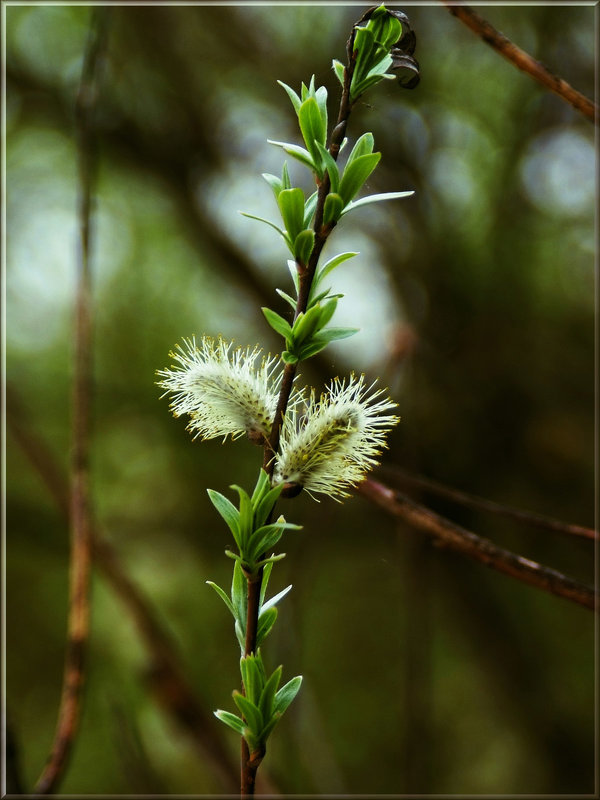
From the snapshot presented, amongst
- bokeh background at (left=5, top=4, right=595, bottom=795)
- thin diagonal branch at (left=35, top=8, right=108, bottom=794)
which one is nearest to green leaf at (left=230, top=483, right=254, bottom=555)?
thin diagonal branch at (left=35, top=8, right=108, bottom=794)

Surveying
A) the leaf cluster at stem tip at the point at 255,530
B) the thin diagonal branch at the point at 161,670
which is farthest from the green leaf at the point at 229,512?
the thin diagonal branch at the point at 161,670

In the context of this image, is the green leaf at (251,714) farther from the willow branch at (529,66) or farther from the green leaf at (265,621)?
the willow branch at (529,66)

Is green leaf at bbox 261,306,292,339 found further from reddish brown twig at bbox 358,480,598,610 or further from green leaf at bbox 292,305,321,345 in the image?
reddish brown twig at bbox 358,480,598,610

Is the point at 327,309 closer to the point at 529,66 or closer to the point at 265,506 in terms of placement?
the point at 265,506

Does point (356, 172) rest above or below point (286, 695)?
above

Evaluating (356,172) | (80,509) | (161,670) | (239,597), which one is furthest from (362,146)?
(161,670)

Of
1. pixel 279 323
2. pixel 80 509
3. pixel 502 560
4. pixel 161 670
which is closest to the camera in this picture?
pixel 279 323

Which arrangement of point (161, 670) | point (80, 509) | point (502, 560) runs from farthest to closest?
Answer: point (161, 670), point (80, 509), point (502, 560)
